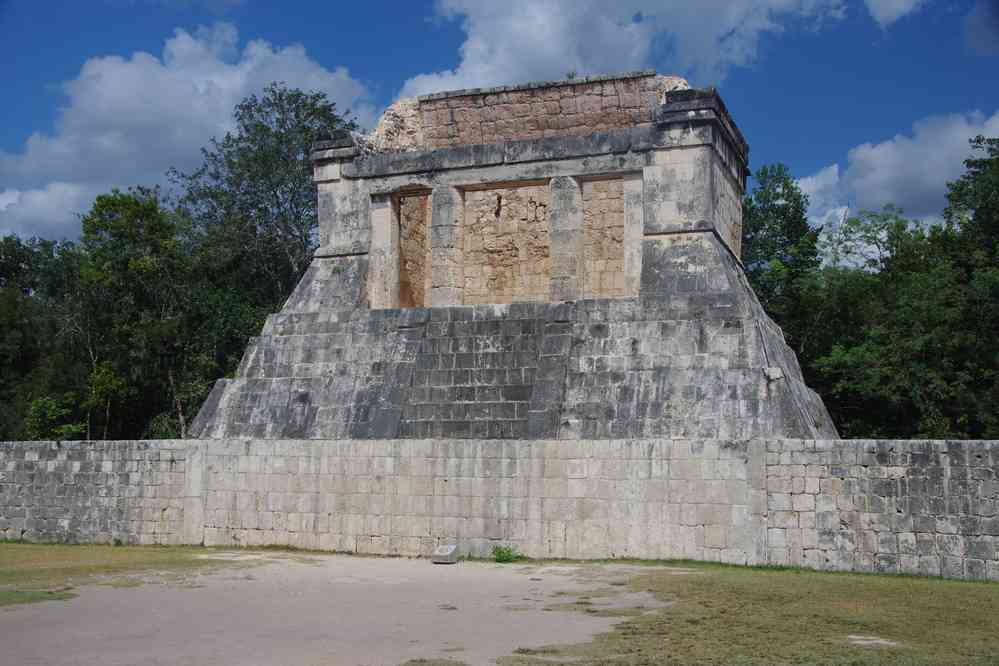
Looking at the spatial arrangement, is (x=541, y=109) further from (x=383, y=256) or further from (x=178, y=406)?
(x=178, y=406)

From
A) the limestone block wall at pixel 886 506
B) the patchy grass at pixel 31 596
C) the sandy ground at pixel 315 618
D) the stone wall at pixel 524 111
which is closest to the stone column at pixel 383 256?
the stone wall at pixel 524 111

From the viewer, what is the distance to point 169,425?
25.2m

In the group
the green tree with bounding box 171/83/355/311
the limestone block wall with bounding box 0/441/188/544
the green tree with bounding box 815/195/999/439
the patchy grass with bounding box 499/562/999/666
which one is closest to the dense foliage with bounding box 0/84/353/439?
the green tree with bounding box 171/83/355/311

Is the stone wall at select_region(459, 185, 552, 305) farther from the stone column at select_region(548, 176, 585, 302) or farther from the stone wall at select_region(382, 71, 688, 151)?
the stone column at select_region(548, 176, 585, 302)

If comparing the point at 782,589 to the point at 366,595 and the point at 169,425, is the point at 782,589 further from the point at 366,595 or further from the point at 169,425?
the point at 169,425

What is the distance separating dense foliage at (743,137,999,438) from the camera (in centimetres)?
1791

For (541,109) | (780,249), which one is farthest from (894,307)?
(541,109)

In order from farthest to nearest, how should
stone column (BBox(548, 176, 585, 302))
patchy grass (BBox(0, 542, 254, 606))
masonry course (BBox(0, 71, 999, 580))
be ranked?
stone column (BBox(548, 176, 585, 302))
masonry course (BBox(0, 71, 999, 580))
patchy grass (BBox(0, 542, 254, 606))

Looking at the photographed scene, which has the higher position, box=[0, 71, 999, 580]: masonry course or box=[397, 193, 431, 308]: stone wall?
box=[397, 193, 431, 308]: stone wall

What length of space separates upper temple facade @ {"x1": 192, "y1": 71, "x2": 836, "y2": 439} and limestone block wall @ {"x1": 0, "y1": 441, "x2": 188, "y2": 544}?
87 centimetres

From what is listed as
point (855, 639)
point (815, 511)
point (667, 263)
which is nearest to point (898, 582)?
point (815, 511)

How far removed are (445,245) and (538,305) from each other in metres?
2.41

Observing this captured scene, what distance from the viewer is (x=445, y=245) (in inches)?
635

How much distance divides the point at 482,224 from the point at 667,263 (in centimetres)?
586
